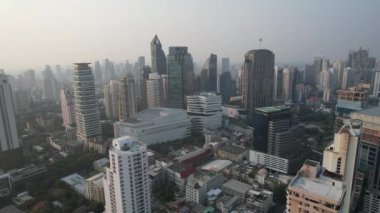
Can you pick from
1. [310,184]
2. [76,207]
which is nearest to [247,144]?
[76,207]

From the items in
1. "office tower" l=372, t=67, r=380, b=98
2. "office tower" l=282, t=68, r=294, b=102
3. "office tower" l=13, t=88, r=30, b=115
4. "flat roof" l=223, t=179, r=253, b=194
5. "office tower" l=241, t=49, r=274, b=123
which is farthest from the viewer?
"office tower" l=282, t=68, r=294, b=102

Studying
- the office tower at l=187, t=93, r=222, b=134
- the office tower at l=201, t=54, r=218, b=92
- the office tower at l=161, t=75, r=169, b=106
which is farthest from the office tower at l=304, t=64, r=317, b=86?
the office tower at l=187, t=93, r=222, b=134

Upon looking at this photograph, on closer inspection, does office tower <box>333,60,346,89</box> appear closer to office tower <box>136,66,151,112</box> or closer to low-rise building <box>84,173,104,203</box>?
office tower <box>136,66,151,112</box>

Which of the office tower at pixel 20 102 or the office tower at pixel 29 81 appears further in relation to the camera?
the office tower at pixel 29 81

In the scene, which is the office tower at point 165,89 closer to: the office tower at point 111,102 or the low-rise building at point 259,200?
the office tower at point 111,102

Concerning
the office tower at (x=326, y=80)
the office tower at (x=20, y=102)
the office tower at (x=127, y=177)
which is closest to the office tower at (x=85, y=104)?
the office tower at (x=127, y=177)

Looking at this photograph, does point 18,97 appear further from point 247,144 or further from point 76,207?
point 247,144
